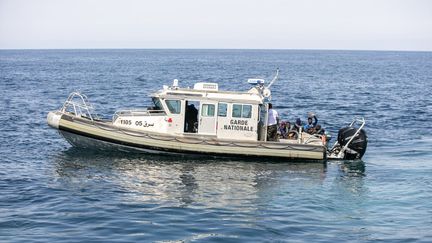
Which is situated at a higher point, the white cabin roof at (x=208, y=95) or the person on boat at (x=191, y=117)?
the white cabin roof at (x=208, y=95)

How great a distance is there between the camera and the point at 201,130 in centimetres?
2419

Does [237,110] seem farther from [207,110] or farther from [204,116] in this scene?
[204,116]

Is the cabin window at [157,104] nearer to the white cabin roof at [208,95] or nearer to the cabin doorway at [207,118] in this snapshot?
the white cabin roof at [208,95]

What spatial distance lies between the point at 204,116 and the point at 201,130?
0.60 metres

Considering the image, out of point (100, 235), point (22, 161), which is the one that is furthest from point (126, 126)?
point (100, 235)

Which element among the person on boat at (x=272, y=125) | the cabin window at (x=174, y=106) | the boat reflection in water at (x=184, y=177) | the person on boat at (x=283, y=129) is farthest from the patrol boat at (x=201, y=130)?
the person on boat at (x=283, y=129)

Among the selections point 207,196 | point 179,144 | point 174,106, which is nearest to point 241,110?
point 174,106

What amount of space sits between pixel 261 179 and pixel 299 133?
4.13 metres

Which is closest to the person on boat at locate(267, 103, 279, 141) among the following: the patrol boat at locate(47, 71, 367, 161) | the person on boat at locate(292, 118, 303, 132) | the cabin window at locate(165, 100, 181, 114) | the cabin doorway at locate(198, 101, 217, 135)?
the patrol boat at locate(47, 71, 367, 161)

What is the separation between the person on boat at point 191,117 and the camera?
24.4 metres

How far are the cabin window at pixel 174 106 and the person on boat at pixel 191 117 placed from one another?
53 centimetres

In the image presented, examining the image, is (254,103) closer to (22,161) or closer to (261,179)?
(261,179)

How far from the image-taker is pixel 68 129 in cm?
2425

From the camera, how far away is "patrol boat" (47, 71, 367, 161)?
23.8 metres
